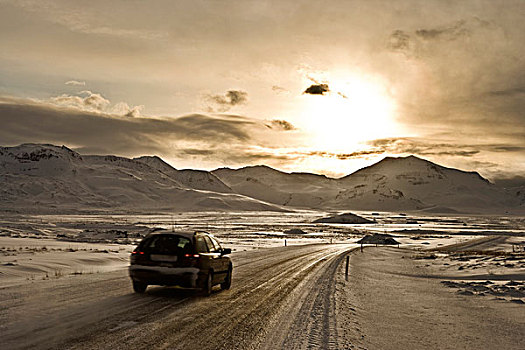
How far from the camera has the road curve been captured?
8.30 m

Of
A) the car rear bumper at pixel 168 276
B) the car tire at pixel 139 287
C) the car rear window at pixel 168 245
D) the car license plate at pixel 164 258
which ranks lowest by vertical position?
the car tire at pixel 139 287

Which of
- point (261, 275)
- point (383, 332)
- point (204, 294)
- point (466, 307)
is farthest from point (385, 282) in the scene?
point (383, 332)

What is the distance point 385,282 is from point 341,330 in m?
11.1

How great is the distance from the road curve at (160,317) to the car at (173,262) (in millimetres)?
448

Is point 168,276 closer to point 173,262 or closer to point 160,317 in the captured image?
point 173,262

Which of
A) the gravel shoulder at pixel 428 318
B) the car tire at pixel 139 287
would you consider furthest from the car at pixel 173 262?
the gravel shoulder at pixel 428 318

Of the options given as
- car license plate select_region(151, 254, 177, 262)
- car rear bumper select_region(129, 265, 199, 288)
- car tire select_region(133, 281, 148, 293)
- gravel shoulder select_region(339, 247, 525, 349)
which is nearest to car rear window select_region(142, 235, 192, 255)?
car license plate select_region(151, 254, 177, 262)

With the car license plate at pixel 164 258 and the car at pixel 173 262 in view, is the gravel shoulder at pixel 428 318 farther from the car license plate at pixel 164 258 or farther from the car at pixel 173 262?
the car license plate at pixel 164 258

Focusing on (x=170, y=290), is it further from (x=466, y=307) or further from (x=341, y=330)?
(x=466, y=307)

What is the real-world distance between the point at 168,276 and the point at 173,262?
1.30ft

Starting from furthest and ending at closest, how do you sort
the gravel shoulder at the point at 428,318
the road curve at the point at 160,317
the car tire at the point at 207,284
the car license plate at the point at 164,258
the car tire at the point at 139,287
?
the car tire at the point at 207,284
the car tire at the point at 139,287
the car license plate at the point at 164,258
the gravel shoulder at the point at 428,318
the road curve at the point at 160,317

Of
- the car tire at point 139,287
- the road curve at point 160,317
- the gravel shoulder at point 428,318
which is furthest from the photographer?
the car tire at point 139,287

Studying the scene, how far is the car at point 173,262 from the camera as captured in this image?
1323 centimetres

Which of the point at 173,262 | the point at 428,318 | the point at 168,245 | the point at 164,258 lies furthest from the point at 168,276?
the point at 428,318
